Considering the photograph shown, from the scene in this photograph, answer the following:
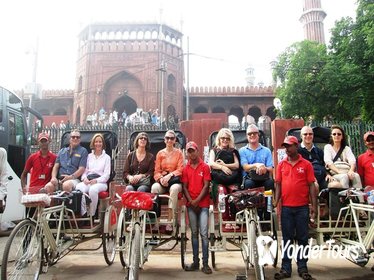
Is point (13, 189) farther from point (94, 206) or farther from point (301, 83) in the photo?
point (301, 83)

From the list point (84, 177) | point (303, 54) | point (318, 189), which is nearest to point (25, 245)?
point (84, 177)

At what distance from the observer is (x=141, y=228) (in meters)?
3.57

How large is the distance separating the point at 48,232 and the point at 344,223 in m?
3.55

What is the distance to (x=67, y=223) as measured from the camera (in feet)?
13.9

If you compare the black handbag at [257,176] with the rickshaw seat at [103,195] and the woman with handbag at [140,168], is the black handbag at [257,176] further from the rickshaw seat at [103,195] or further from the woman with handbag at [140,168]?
the rickshaw seat at [103,195]

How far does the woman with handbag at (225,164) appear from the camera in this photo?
4289 mm

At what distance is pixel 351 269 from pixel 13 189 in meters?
7.48

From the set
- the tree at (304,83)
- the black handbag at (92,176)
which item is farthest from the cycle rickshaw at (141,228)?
the tree at (304,83)

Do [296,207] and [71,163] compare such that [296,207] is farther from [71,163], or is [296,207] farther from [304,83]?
[304,83]

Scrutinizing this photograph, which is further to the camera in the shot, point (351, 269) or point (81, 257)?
point (81, 257)

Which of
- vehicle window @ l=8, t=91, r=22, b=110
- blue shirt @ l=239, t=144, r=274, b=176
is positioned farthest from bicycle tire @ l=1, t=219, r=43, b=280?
vehicle window @ l=8, t=91, r=22, b=110

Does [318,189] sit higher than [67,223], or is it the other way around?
[318,189]

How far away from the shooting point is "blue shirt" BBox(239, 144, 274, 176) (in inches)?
172

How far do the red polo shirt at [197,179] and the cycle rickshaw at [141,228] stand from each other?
1.00 ft
